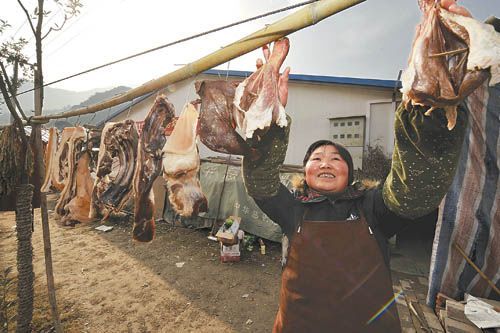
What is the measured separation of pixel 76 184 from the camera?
3.98 m

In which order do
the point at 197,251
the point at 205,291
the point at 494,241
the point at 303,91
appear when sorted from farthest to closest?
the point at 303,91 < the point at 197,251 < the point at 205,291 < the point at 494,241

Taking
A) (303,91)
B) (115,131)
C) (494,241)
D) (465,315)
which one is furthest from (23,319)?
(303,91)

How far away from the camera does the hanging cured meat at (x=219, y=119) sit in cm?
171

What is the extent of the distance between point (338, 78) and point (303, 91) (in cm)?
154

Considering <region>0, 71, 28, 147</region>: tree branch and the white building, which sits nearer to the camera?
<region>0, 71, 28, 147</region>: tree branch

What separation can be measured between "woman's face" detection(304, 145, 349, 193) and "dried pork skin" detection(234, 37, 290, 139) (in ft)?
3.27

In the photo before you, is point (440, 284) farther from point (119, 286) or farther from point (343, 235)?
point (119, 286)

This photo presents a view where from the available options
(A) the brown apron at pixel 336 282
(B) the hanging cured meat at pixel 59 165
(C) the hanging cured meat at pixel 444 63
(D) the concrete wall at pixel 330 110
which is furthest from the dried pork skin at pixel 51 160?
(C) the hanging cured meat at pixel 444 63

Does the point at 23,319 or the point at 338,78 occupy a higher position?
the point at 338,78

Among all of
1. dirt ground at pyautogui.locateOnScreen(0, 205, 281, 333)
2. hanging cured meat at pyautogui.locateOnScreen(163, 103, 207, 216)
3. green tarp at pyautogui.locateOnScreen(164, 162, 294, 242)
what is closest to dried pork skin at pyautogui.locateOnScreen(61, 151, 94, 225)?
hanging cured meat at pyautogui.locateOnScreen(163, 103, 207, 216)

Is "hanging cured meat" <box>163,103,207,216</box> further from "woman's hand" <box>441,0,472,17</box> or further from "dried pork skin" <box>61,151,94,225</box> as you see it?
"dried pork skin" <box>61,151,94,225</box>

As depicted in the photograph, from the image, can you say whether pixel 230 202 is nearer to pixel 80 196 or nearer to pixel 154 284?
pixel 154 284

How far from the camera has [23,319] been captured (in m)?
3.79

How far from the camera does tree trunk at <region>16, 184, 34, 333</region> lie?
3643 mm
